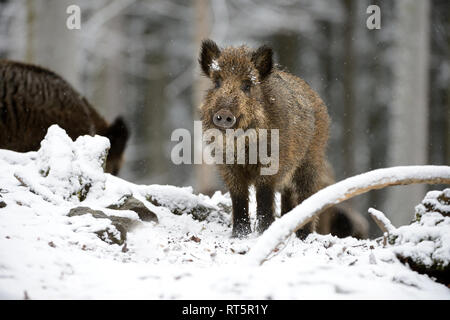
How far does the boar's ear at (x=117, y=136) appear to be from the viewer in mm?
7328

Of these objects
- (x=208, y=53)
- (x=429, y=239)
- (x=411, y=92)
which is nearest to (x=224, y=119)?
(x=208, y=53)

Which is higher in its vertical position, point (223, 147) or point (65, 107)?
point (65, 107)

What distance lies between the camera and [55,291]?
102 inches

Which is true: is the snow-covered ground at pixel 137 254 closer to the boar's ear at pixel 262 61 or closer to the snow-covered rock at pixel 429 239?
the snow-covered rock at pixel 429 239

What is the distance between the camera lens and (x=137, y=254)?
11.5ft

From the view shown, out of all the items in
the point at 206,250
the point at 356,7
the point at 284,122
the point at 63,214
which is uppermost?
the point at 356,7

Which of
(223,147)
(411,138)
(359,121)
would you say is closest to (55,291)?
(223,147)

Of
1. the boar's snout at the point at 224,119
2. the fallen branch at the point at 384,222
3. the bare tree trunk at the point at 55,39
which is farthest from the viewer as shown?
the bare tree trunk at the point at 55,39

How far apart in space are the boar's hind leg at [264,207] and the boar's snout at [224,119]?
31.3 inches

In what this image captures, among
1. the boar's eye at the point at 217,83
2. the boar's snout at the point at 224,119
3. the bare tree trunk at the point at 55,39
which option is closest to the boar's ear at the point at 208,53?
the boar's eye at the point at 217,83

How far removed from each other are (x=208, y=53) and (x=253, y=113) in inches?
34.5

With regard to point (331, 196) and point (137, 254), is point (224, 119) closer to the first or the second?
point (137, 254)
